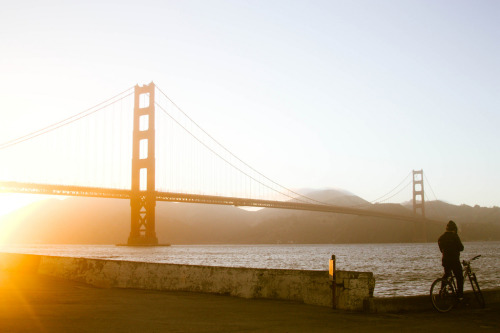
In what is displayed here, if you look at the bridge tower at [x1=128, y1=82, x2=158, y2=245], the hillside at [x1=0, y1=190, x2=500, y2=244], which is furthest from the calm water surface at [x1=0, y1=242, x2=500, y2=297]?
the hillside at [x1=0, y1=190, x2=500, y2=244]

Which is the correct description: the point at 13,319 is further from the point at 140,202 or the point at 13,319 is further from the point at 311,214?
the point at 311,214

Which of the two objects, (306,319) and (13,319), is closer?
(13,319)

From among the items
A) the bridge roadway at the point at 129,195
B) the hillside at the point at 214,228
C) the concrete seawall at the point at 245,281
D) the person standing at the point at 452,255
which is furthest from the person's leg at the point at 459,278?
the hillside at the point at 214,228

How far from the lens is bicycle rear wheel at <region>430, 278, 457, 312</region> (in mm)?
8758

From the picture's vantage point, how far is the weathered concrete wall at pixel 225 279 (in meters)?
8.48

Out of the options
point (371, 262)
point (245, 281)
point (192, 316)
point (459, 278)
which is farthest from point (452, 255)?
point (371, 262)

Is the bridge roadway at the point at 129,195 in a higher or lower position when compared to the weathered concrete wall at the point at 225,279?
higher

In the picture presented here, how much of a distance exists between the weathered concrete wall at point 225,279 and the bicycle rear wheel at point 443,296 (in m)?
1.10

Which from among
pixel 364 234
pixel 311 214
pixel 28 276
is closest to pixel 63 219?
pixel 311 214

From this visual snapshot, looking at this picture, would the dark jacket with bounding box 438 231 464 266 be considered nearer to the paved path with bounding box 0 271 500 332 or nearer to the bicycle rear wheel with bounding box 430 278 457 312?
the bicycle rear wheel with bounding box 430 278 457 312

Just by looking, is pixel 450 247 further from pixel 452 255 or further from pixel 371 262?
pixel 371 262

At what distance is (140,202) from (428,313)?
64.5 meters

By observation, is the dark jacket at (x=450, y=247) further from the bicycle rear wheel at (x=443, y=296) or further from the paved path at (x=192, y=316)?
the paved path at (x=192, y=316)

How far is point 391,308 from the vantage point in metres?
8.49
